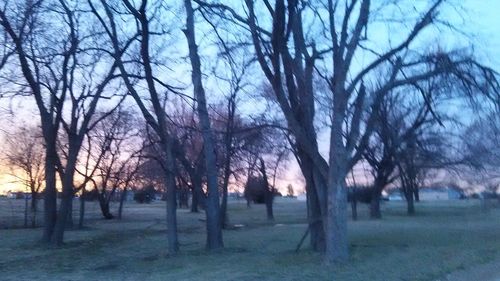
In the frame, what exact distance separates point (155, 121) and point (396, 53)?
30.7ft

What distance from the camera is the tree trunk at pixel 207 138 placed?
81.8 feet

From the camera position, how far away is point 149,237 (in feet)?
123

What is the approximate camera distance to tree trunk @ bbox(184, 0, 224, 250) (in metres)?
24.9

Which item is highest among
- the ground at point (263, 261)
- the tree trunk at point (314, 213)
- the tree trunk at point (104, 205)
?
the tree trunk at point (104, 205)

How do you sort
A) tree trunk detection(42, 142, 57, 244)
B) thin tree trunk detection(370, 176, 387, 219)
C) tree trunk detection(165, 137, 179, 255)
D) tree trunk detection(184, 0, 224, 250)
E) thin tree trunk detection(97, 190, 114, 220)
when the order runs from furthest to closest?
thin tree trunk detection(97, 190, 114, 220), thin tree trunk detection(370, 176, 387, 219), tree trunk detection(42, 142, 57, 244), tree trunk detection(165, 137, 179, 255), tree trunk detection(184, 0, 224, 250)

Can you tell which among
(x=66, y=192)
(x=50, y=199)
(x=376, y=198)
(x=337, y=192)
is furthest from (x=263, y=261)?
(x=376, y=198)

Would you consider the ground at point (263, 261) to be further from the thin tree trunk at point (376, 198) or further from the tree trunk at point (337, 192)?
the thin tree trunk at point (376, 198)

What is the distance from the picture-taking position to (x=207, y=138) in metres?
25.9

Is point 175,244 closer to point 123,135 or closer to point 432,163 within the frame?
point 123,135

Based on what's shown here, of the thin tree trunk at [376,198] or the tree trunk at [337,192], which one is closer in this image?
the tree trunk at [337,192]

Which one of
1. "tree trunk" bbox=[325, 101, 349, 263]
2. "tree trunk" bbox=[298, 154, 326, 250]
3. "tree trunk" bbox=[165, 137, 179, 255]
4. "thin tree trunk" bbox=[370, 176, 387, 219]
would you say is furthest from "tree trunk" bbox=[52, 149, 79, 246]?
"thin tree trunk" bbox=[370, 176, 387, 219]

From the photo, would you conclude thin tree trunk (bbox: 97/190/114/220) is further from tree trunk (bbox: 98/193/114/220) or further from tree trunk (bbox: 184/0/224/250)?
tree trunk (bbox: 184/0/224/250)

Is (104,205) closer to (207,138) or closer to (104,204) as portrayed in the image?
(104,204)

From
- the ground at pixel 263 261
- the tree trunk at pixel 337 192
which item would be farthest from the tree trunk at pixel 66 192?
the tree trunk at pixel 337 192
